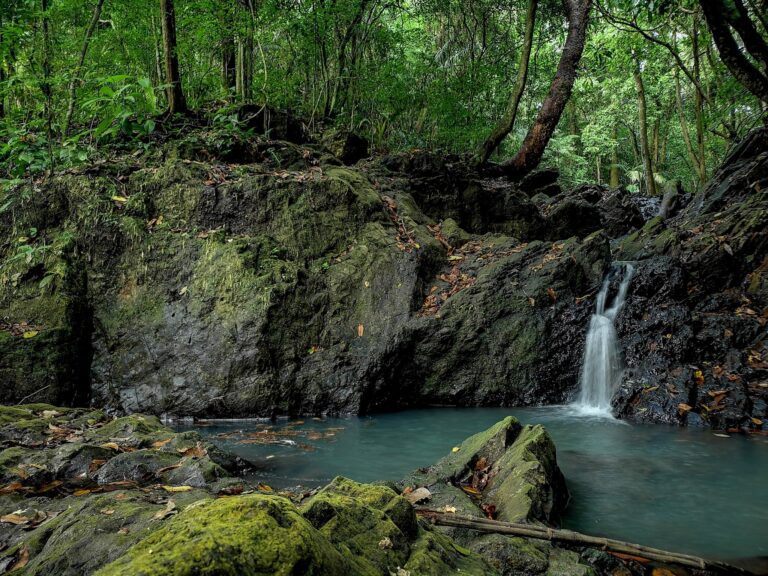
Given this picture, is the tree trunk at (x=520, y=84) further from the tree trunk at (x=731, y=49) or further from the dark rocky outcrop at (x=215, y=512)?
the dark rocky outcrop at (x=215, y=512)

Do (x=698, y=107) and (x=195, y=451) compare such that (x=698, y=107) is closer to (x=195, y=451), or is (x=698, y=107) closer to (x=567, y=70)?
(x=567, y=70)

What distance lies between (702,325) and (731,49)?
3.75 m

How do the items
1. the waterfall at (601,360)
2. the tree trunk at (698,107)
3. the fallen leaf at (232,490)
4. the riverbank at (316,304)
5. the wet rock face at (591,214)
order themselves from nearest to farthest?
Answer: the fallen leaf at (232,490) → the riverbank at (316,304) → the waterfall at (601,360) → the wet rock face at (591,214) → the tree trunk at (698,107)

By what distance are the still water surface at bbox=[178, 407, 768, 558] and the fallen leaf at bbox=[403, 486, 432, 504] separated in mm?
1198

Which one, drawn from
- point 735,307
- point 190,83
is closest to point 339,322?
point 735,307

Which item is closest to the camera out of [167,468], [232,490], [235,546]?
[235,546]

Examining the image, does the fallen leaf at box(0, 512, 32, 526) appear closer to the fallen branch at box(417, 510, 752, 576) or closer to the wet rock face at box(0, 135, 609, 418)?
the fallen branch at box(417, 510, 752, 576)

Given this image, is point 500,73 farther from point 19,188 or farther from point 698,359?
point 19,188

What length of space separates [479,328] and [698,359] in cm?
310

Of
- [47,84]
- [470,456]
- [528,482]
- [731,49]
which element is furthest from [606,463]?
[47,84]

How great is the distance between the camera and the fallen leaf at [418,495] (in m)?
3.50

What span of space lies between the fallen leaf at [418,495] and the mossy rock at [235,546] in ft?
6.21

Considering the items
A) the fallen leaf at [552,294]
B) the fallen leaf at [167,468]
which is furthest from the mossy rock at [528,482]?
the fallen leaf at [552,294]

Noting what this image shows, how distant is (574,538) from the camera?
107 inches
